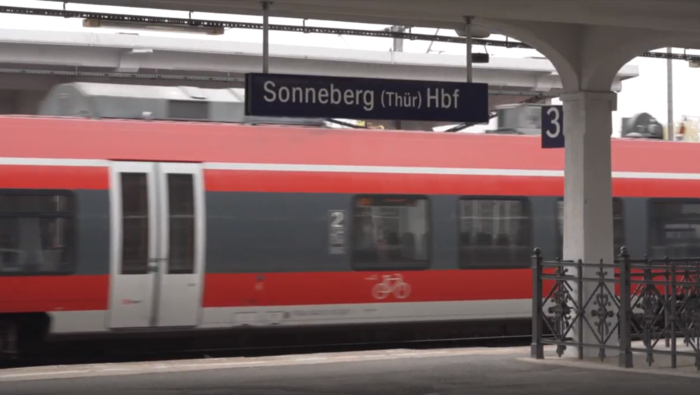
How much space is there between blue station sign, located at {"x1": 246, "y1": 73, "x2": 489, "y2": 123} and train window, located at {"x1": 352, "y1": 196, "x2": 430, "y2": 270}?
13.9 ft

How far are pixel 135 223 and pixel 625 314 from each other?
240 inches

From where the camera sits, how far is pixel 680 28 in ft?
36.8

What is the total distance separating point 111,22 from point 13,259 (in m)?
3.54

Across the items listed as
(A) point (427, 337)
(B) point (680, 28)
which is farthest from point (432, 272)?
(B) point (680, 28)

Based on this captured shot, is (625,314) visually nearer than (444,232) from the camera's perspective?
Yes

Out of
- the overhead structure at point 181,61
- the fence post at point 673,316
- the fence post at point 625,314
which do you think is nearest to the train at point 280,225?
the fence post at point 625,314

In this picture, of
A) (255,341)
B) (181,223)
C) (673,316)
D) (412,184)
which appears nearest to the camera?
(673,316)

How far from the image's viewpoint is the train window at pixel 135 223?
13391mm

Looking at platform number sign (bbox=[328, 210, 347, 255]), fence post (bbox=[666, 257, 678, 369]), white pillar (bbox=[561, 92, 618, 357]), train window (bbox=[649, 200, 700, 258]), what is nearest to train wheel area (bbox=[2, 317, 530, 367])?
platform number sign (bbox=[328, 210, 347, 255])

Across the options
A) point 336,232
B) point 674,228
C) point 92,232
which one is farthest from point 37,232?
point 674,228

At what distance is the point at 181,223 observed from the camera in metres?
13.8

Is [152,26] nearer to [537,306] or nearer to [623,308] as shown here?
[537,306]

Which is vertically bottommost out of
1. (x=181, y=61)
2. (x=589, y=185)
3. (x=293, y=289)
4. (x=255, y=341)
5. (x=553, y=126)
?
(x=255, y=341)

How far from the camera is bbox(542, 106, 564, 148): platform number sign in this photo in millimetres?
13000
